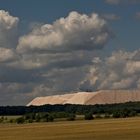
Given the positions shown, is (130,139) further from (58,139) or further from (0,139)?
(0,139)

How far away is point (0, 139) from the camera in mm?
109812

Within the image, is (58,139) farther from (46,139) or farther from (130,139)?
(130,139)

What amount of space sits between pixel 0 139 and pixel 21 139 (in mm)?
6207

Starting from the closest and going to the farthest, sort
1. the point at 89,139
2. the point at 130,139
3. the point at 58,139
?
the point at 130,139 → the point at 89,139 → the point at 58,139

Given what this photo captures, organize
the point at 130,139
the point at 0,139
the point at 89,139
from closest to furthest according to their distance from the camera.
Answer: the point at 130,139, the point at 89,139, the point at 0,139

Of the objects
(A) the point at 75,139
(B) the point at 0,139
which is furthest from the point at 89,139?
(B) the point at 0,139

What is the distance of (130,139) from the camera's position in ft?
290

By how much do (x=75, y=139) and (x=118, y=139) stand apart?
11.1 m

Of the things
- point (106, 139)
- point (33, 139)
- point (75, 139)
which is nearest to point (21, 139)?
point (33, 139)

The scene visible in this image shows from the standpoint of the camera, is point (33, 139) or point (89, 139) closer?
point (89, 139)

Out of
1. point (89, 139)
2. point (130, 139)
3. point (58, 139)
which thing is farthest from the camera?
point (58, 139)

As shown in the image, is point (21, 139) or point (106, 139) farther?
point (21, 139)

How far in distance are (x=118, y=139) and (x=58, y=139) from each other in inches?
649

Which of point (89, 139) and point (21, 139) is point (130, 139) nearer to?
point (89, 139)
